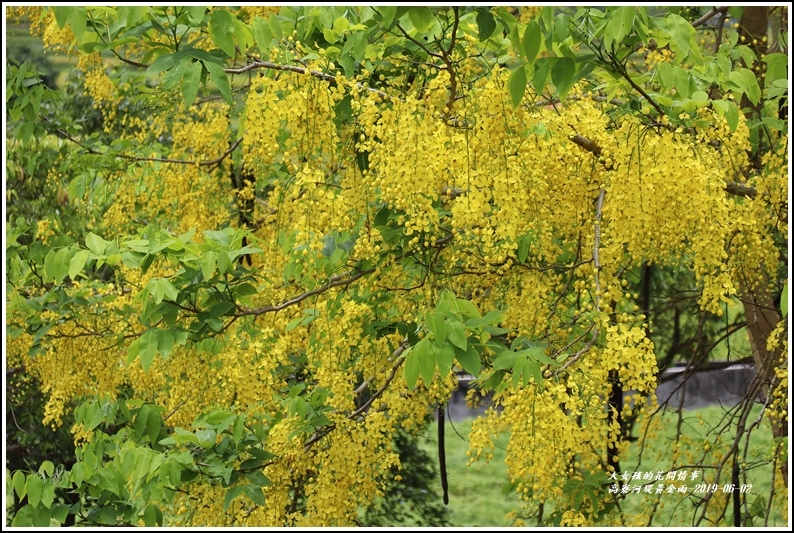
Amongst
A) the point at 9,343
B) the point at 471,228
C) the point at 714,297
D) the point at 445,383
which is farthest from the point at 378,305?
the point at 9,343

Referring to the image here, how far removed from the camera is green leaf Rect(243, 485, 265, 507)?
2.51m

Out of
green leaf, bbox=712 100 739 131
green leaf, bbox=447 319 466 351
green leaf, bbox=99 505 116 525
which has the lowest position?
green leaf, bbox=99 505 116 525

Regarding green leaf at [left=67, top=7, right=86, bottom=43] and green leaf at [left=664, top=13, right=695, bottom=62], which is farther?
green leaf at [left=664, top=13, right=695, bottom=62]

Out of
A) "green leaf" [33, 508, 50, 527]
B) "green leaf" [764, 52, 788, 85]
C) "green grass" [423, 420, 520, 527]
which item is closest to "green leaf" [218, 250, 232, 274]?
"green leaf" [33, 508, 50, 527]

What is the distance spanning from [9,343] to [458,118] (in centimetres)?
241

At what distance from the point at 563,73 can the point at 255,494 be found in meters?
1.32

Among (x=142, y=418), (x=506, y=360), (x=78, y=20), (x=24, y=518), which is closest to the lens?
(x=78, y=20)

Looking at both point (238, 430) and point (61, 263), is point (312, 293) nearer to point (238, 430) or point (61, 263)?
point (238, 430)

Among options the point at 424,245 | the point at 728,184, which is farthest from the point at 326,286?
the point at 728,184

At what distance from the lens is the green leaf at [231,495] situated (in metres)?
2.49

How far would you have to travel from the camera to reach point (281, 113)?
2424 millimetres

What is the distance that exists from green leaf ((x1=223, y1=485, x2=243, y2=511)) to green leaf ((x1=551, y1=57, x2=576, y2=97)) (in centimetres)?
131

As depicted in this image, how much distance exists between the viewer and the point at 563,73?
2.12 m

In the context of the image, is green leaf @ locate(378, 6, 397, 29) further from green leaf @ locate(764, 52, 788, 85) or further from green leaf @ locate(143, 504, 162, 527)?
green leaf @ locate(143, 504, 162, 527)
